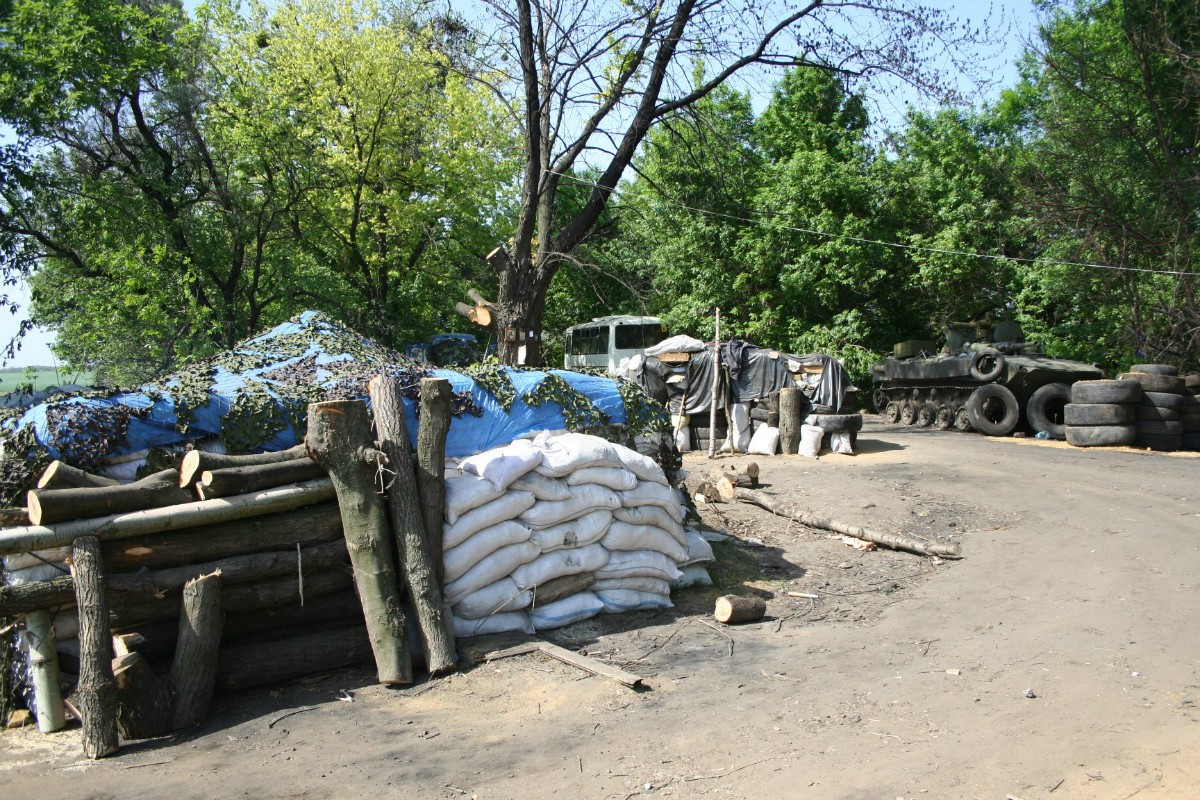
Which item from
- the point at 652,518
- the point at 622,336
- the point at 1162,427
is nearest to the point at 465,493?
the point at 652,518

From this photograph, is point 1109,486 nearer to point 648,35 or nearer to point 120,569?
point 648,35

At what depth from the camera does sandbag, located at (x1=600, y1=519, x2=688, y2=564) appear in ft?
21.6

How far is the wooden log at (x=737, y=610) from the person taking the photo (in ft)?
20.9

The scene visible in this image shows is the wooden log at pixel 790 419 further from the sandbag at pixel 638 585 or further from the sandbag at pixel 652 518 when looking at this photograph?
the sandbag at pixel 638 585

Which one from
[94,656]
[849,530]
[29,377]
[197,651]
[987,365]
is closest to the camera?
[94,656]

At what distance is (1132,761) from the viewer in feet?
13.2

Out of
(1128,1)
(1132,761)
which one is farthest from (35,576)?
(1128,1)

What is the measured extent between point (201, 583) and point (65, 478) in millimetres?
969

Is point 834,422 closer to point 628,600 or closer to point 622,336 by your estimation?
point 628,600

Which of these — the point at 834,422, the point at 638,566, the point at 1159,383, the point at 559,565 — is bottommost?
the point at 638,566

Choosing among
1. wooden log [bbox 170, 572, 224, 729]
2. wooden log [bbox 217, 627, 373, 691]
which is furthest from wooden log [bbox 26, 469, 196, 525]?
wooden log [bbox 217, 627, 373, 691]

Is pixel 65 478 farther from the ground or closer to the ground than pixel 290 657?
farther from the ground

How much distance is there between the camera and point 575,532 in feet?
20.9

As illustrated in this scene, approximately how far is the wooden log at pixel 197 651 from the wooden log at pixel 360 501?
83 cm
